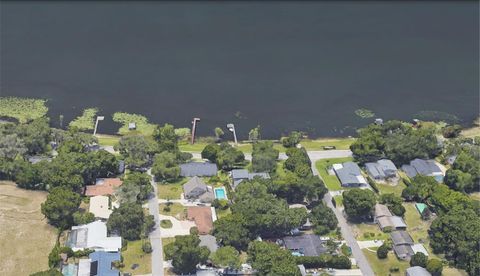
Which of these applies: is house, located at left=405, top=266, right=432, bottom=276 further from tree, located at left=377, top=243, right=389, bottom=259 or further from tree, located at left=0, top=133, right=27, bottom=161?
tree, located at left=0, top=133, right=27, bottom=161

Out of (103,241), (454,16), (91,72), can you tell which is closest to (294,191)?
(103,241)

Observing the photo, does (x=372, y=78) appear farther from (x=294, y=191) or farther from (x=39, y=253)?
(x=39, y=253)

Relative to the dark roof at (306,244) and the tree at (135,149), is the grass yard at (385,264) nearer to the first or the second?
the dark roof at (306,244)

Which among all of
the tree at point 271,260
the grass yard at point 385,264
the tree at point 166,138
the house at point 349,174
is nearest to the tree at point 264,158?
the house at point 349,174

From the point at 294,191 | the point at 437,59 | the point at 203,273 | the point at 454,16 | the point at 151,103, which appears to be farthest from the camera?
the point at 454,16

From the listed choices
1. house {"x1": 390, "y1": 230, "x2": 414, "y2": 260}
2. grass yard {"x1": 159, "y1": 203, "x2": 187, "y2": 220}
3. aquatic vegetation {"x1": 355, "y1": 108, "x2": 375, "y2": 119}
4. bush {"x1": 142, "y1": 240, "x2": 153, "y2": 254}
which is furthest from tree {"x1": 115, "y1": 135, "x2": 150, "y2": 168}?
aquatic vegetation {"x1": 355, "y1": 108, "x2": 375, "y2": 119}

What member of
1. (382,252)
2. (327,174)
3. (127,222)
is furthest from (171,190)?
(382,252)

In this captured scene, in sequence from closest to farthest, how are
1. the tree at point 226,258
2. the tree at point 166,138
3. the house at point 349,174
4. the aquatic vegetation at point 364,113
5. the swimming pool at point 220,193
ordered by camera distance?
the tree at point 226,258 < the swimming pool at point 220,193 < the house at point 349,174 < the tree at point 166,138 < the aquatic vegetation at point 364,113

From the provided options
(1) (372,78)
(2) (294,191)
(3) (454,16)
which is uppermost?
(3) (454,16)
